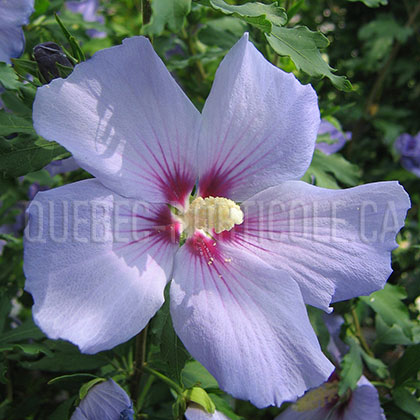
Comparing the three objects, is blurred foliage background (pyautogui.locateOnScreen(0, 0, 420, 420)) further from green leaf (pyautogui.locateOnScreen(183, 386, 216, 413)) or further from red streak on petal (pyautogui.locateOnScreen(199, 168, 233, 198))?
red streak on petal (pyautogui.locateOnScreen(199, 168, 233, 198))

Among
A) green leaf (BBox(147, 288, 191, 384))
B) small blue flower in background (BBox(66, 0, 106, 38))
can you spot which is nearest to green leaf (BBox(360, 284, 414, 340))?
green leaf (BBox(147, 288, 191, 384))

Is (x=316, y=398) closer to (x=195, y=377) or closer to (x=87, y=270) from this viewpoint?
(x=195, y=377)

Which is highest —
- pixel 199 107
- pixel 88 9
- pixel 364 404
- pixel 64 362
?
pixel 199 107

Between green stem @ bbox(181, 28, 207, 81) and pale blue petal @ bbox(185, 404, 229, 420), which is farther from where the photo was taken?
green stem @ bbox(181, 28, 207, 81)

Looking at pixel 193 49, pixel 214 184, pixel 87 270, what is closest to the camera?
pixel 87 270

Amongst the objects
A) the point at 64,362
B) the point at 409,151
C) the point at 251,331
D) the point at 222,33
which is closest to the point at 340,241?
the point at 251,331

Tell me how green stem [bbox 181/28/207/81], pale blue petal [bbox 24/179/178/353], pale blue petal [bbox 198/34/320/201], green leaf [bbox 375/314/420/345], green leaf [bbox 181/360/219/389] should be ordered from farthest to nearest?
1. green stem [bbox 181/28/207/81]
2. green leaf [bbox 375/314/420/345]
3. green leaf [bbox 181/360/219/389]
4. pale blue petal [bbox 198/34/320/201]
5. pale blue petal [bbox 24/179/178/353]
